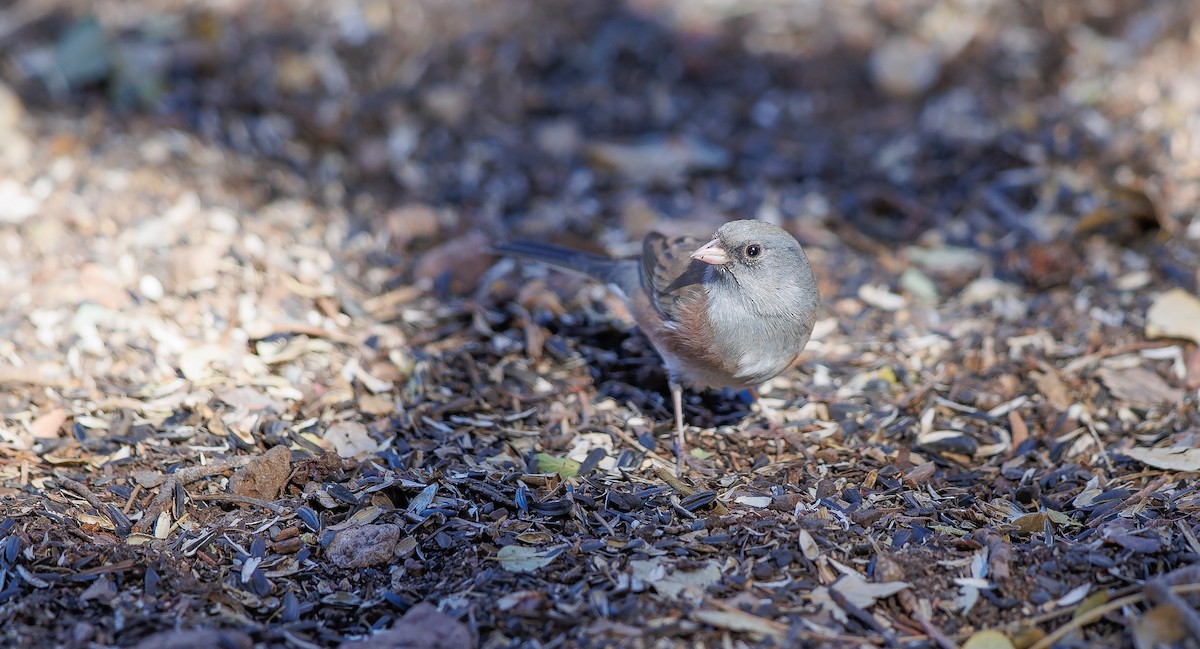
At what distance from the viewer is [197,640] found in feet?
7.37

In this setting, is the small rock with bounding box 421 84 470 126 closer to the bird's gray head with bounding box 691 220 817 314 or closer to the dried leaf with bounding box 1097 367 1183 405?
the bird's gray head with bounding box 691 220 817 314

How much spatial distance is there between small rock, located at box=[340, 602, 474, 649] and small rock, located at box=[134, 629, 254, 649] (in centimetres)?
22

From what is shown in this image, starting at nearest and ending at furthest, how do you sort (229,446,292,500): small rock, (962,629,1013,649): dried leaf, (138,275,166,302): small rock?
(962,629,1013,649): dried leaf → (229,446,292,500): small rock → (138,275,166,302): small rock

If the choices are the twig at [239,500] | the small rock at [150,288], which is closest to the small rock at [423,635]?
the twig at [239,500]

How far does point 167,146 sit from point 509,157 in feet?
5.11

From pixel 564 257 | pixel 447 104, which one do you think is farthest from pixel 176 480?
pixel 447 104

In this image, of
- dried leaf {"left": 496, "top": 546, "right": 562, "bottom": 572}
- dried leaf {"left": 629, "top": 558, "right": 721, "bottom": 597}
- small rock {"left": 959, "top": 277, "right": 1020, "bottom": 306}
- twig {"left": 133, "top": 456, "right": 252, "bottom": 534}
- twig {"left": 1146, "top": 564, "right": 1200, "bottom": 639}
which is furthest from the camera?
small rock {"left": 959, "top": 277, "right": 1020, "bottom": 306}

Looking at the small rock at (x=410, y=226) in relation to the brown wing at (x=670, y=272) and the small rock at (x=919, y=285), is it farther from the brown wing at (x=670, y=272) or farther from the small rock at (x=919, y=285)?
the small rock at (x=919, y=285)

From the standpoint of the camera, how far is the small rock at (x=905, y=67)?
5.40 meters

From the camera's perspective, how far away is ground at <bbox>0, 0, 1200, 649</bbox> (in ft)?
8.33

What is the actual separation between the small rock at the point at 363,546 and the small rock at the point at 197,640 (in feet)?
1.34

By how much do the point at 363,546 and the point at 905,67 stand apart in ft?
13.0

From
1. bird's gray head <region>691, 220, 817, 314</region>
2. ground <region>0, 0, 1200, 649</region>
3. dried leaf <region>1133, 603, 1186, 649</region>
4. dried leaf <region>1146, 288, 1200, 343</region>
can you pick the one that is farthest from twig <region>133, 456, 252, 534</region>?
dried leaf <region>1146, 288, 1200, 343</region>

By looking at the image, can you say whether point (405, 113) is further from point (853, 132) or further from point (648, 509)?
point (648, 509)
